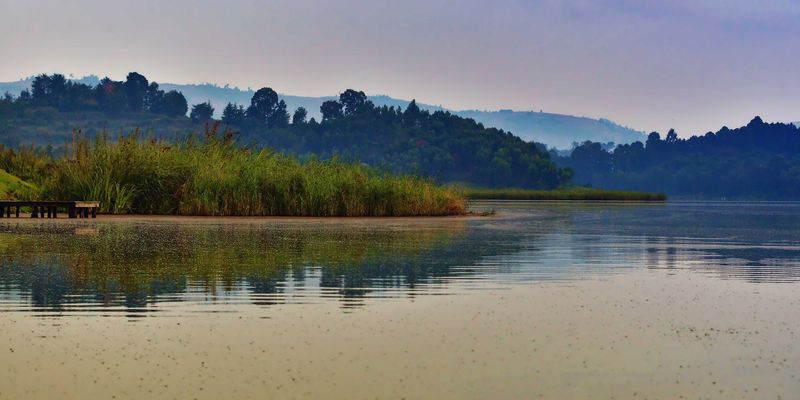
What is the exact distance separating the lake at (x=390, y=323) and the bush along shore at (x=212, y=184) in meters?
13.9

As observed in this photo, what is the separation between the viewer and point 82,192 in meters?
33.9

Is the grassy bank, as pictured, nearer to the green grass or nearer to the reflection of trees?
the green grass

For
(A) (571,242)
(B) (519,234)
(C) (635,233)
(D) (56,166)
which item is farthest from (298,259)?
(D) (56,166)

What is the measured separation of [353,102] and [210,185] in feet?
539

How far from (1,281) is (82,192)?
2154 centimetres

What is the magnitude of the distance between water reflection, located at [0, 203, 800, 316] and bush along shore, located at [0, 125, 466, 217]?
5356 millimetres

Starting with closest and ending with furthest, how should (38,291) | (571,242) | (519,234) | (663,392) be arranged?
(663,392) < (38,291) < (571,242) < (519,234)

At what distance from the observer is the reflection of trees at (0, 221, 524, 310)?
40.8 ft

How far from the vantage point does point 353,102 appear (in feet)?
646

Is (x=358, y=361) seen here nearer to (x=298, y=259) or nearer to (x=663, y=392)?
(x=663, y=392)

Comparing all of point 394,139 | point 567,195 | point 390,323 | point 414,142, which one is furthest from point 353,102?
point 390,323

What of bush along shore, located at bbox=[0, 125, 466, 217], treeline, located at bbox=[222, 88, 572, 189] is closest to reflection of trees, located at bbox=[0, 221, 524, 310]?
bush along shore, located at bbox=[0, 125, 466, 217]

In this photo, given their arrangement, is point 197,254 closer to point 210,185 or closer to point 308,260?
point 308,260

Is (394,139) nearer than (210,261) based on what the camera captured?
No
